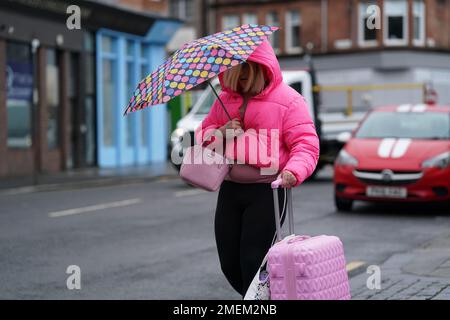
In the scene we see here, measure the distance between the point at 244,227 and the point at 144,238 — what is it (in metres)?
6.41

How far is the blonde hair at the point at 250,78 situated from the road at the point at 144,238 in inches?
116

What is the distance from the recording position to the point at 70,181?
75.2 ft

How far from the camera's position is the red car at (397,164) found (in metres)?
13.6

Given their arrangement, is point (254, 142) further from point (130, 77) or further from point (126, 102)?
point (130, 77)

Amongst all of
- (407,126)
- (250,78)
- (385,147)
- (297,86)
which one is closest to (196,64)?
(250,78)

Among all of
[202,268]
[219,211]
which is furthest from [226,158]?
[202,268]

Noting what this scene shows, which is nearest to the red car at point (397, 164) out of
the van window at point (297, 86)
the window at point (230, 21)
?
the van window at point (297, 86)

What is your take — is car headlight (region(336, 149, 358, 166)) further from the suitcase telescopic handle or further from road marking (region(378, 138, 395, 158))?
the suitcase telescopic handle

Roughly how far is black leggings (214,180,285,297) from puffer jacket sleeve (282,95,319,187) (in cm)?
34

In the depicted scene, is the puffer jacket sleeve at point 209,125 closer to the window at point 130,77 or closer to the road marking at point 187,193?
the road marking at point 187,193

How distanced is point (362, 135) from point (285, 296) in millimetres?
10433

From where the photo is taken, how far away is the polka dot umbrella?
4.91m

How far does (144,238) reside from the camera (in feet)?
38.2
